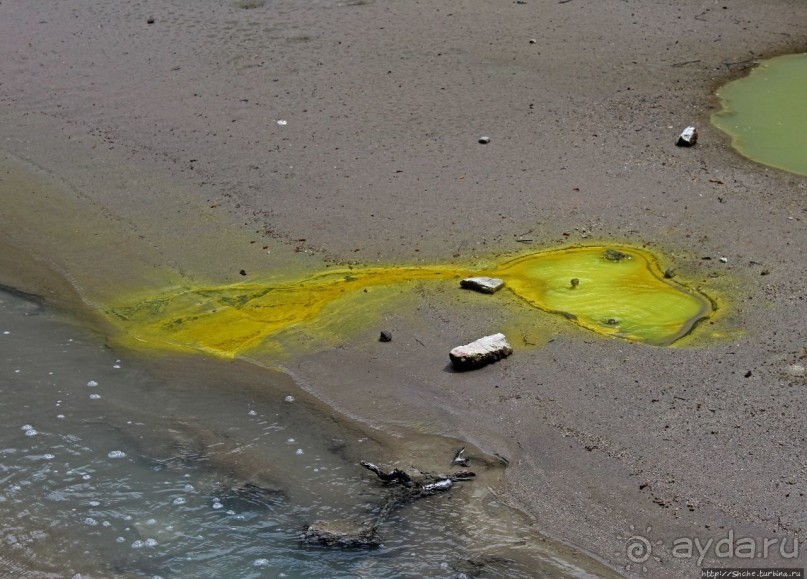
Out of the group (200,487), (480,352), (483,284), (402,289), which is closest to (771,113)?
(483,284)

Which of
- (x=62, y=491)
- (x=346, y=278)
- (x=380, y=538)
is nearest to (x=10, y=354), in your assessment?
(x=62, y=491)

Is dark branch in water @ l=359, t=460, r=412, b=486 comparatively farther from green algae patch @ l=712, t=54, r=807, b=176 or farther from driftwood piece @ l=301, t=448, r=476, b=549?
green algae patch @ l=712, t=54, r=807, b=176

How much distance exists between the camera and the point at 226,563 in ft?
17.0

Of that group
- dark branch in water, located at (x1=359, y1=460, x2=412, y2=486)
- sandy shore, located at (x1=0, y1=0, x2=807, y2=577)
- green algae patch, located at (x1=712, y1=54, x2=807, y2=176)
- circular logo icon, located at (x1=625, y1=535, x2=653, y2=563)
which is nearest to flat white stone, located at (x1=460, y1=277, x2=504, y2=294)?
sandy shore, located at (x1=0, y1=0, x2=807, y2=577)

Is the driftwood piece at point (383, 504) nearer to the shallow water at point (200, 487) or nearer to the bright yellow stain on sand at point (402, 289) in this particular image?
the shallow water at point (200, 487)

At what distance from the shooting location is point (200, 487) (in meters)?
5.65

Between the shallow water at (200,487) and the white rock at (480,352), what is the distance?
72 cm

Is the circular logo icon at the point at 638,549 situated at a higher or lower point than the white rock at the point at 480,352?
lower

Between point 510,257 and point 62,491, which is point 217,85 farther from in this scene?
point 62,491

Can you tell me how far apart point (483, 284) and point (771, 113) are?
482 centimetres

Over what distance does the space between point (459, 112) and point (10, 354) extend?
5.17 metres

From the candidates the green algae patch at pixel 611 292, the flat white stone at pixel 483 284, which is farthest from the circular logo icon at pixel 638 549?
the flat white stone at pixel 483 284

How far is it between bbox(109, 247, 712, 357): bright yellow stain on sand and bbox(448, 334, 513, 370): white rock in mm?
655

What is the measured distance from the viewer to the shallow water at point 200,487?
510cm
